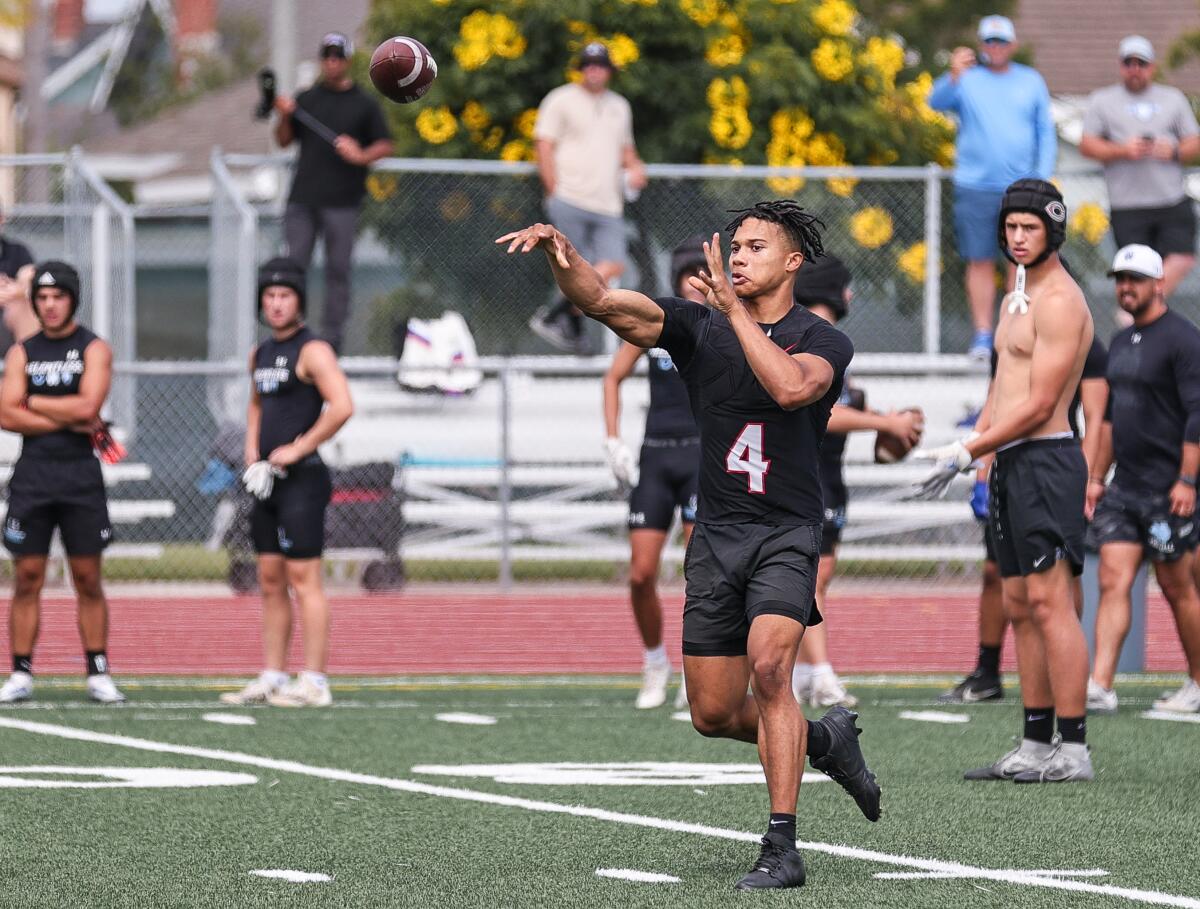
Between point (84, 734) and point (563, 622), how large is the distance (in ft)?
16.7

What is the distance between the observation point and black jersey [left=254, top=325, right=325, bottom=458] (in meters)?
10.1

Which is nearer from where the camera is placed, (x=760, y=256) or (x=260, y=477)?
(x=760, y=256)

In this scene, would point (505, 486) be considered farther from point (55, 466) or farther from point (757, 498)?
point (757, 498)

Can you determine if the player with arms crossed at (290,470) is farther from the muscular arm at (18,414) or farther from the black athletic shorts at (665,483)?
the black athletic shorts at (665,483)

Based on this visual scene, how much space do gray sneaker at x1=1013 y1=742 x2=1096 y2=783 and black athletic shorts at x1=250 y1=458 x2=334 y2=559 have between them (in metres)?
3.73

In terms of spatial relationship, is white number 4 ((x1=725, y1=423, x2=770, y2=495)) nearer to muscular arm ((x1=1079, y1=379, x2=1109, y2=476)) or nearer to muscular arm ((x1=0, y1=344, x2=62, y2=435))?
muscular arm ((x1=1079, y1=379, x2=1109, y2=476))

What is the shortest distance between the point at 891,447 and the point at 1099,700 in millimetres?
2005

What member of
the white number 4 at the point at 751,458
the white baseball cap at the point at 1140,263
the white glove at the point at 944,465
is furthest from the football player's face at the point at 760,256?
the white baseball cap at the point at 1140,263

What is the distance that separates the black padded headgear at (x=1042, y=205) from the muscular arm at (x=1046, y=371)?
208 mm

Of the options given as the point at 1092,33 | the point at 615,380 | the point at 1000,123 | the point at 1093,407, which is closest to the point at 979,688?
the point at 1093,407

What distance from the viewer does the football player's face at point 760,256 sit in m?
6.29

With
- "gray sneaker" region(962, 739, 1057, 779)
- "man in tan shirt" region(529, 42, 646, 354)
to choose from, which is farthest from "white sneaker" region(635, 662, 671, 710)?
"man in tan shirt" region(529, 42, 646, 354)

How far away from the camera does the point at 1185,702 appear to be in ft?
32.2

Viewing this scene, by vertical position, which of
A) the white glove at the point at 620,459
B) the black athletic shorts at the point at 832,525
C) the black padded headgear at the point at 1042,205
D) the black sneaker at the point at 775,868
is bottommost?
the black sneaker at the point at 775,868
